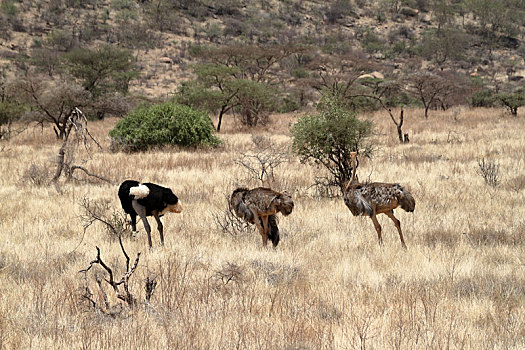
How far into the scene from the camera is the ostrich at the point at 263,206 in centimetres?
518

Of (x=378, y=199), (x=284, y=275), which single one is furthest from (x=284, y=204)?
(x=378, y=199)

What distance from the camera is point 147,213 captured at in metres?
5.75

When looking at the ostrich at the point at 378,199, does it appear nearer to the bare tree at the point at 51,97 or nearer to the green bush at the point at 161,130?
the green bush at the point at 161,130

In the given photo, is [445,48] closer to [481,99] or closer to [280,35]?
[280,35]

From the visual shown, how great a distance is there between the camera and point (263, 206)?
5.29 metres

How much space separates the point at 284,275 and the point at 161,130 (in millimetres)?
13092

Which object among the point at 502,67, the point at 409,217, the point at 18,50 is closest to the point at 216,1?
the point at 18,50

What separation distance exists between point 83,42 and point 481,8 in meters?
53.2

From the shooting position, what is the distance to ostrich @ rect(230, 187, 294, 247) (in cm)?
518

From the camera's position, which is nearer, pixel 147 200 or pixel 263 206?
pixel 263 206

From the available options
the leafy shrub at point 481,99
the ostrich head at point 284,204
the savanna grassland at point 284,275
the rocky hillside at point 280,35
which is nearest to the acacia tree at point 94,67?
the rocky hillside at point 280,35

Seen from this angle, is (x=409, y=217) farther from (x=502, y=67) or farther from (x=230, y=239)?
(x=502, y=67)

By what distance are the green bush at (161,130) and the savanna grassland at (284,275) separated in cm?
A: 669

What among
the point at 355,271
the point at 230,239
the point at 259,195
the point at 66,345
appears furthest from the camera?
the point at 230,239
